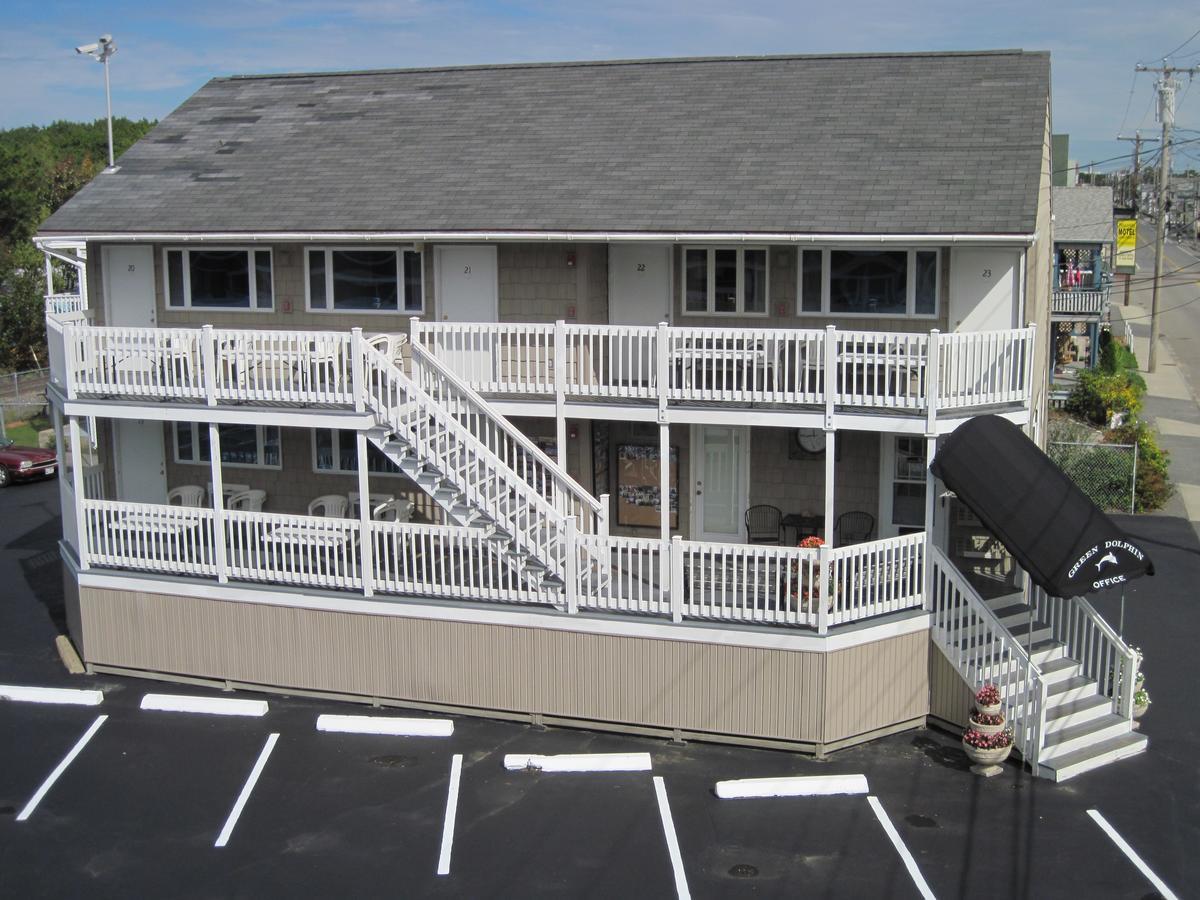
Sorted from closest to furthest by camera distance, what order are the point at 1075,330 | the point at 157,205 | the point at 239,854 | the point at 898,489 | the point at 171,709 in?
the point at 239,854 < the point at 171,709 < the point at 898,489 < the point at 157,205 < the point at 1075,330

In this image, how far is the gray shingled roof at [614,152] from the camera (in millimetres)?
16891

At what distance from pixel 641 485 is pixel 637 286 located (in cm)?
295

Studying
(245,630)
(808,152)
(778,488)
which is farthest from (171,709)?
(808,152)

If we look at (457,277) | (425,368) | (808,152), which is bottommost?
(425,368)

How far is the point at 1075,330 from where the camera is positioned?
53188mm

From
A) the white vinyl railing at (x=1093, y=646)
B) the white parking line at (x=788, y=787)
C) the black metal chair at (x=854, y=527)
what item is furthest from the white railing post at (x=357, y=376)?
the white vinyl railing at (x=1093, y=646)

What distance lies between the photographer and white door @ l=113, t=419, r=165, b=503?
67.0 ft

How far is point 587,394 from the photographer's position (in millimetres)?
16516

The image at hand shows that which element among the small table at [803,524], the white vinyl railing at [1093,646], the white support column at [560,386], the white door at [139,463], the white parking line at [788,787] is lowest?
the white parking line at [788,787]

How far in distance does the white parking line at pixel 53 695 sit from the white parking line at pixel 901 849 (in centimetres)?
997

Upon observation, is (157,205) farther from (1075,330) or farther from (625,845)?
(1075,330)

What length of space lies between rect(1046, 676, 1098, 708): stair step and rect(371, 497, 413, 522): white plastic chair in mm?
9246

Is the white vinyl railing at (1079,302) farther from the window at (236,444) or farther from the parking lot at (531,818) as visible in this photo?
the window at (236,444)

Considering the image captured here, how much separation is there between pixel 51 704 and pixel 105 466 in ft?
16.6
